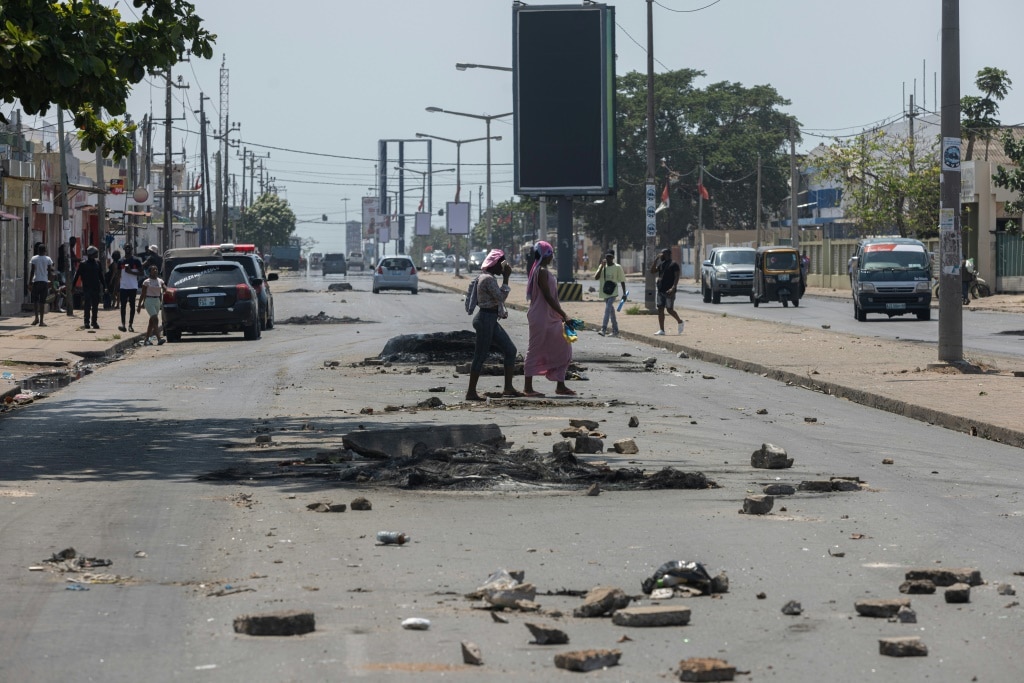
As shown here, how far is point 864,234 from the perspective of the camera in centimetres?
8288

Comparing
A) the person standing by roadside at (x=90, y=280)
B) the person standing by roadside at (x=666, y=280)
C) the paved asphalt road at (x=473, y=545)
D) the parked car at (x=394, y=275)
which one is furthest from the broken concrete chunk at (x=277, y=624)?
the parked car at (x=394, y=275)

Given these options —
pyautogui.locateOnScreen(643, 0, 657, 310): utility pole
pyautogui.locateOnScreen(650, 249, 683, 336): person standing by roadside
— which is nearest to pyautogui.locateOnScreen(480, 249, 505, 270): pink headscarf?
pyautogui.locateOnScreen(650, 249, 683, 336): person standing by roadside

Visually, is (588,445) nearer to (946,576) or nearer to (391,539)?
(391,539)

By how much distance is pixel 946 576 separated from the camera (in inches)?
266

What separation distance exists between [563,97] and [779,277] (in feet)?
31.5

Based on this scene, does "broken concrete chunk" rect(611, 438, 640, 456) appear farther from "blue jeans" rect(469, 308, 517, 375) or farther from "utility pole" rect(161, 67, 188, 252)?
"utility pole" rect(161, 67, 188, 252)

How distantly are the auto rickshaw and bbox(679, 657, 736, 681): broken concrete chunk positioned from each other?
45004 mm

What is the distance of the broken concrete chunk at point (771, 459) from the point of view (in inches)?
425

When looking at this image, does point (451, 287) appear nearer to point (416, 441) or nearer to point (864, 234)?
point (864, 234)

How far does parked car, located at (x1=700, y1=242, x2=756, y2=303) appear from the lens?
54.4 metres

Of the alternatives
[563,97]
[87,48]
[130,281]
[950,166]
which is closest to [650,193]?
[563,97]

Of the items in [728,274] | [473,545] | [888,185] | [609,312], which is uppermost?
[888,185]

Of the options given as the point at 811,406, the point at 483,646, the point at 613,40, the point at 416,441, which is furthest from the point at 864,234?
the point at 483,646

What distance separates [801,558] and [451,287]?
6633 centimetres
